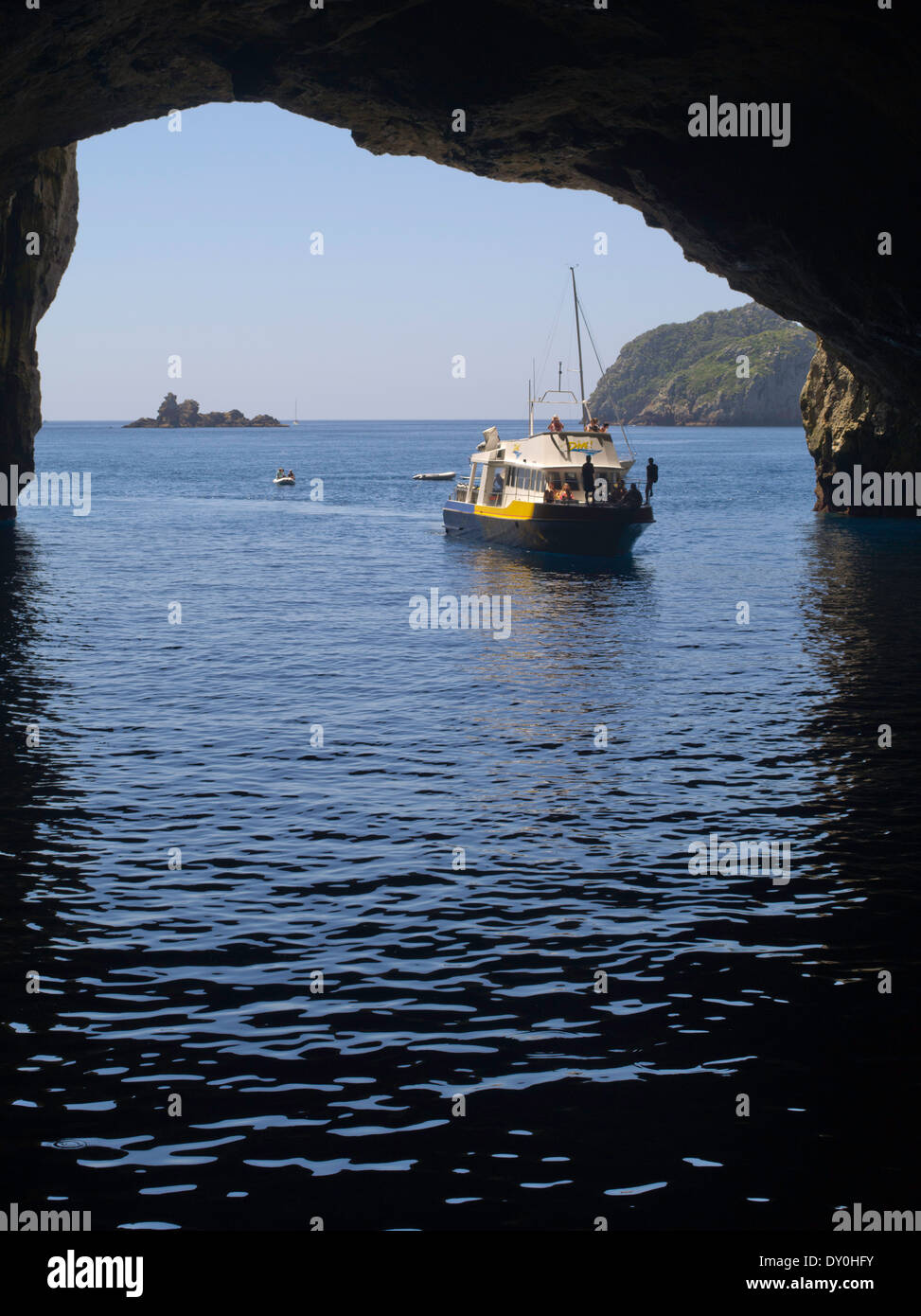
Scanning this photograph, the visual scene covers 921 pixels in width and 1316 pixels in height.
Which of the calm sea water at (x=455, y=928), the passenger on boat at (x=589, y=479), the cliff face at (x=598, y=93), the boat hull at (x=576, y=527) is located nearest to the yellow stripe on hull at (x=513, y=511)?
the boat hull at (x=576, y=527)

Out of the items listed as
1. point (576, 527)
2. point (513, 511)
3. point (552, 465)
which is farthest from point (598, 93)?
point (513, 511)

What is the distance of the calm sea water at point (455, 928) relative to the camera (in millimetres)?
8047

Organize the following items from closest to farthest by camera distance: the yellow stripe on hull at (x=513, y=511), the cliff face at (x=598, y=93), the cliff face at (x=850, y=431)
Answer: the cliff face at (x=598, y=93) → the yellow stripe on hull at (x=513, y=511) → the cliff face at (x=850, y=431)

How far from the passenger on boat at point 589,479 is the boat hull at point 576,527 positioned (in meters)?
0.55

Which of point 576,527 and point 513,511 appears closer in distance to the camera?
point 576,527

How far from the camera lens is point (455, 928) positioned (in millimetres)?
12188

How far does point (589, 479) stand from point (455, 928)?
3400 cm

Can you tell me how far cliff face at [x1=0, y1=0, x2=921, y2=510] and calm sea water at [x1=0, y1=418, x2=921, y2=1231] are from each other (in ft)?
30.0

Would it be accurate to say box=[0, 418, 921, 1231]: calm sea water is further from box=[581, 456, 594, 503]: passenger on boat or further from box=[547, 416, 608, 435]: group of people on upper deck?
box=[547, 416, 608, 435]: group of people on upper deck

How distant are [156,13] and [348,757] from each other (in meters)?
13.1

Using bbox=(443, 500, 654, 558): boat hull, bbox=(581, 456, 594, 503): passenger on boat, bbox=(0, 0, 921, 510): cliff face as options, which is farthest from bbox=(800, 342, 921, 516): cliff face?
bbox=(0, 0, 921, 510): cliff face

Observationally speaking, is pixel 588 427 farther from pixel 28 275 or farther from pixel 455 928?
pixel 455 928

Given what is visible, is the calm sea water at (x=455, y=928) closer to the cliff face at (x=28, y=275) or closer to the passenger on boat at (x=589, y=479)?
the passenger on boat at (x=589, y=479)
